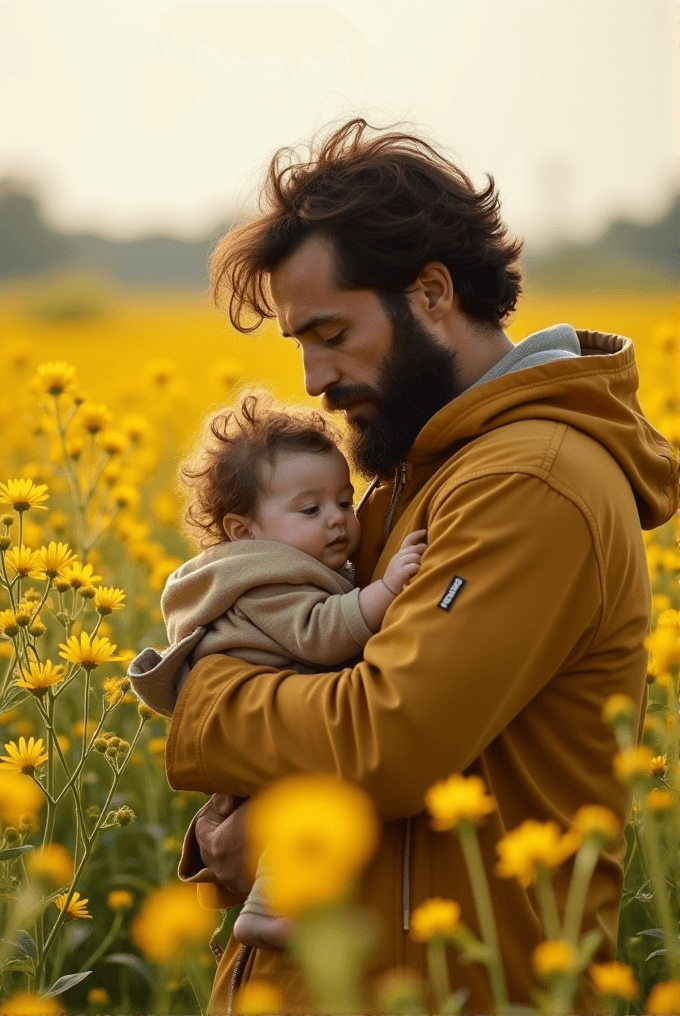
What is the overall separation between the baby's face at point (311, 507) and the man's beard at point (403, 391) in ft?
0.33

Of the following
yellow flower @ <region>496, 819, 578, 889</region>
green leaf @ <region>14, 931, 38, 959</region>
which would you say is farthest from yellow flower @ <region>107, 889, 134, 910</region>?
yellow flower @ <region>496, 819, 578, 889</region>

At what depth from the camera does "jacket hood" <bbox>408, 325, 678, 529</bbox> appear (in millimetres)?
1903

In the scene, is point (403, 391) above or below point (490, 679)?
above

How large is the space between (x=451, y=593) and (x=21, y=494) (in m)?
1.14

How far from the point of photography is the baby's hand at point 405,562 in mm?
1870

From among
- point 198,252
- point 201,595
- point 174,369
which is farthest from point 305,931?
point 198,252

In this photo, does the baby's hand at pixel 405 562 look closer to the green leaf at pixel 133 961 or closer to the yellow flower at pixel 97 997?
the green leaf at pixel 133 961

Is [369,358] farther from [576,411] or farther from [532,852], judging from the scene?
[532,852]

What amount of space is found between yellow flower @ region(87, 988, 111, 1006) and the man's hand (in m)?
0.83

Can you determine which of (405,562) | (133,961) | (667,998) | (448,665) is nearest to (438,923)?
(667,998)

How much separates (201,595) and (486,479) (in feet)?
2.31

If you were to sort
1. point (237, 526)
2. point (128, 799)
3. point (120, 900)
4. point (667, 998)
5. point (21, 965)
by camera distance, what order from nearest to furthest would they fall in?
1. point (667, 998)
2. point (21, 965)
3. point (237, 526)
4. point (120, 900)
5. point (128, 799)

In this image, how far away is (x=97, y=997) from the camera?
8.75 feet

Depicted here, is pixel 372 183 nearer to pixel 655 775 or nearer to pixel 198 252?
pixel 655 775
